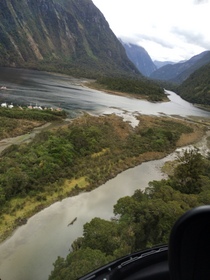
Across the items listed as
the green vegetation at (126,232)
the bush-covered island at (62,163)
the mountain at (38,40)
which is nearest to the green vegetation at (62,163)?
the bush-covered island at (62,163)

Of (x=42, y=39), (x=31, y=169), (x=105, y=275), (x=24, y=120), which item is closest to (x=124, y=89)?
(x=24, y=120)

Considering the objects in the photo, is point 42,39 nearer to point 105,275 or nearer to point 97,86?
point 97,86

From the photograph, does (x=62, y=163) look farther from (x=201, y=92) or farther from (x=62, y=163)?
(x=201, y=92)

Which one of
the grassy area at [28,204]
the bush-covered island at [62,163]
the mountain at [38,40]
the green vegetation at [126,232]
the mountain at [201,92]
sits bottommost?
the grassy area at [28,204]

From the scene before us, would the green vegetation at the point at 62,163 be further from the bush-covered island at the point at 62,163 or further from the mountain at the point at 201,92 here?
→ the mountain at the point at 201,92

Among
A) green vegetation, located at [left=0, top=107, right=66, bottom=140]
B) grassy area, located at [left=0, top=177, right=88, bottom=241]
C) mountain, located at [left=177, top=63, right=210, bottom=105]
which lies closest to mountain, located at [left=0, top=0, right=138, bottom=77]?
mountain, located at [left=177, top=63, right=210, bottom=105]

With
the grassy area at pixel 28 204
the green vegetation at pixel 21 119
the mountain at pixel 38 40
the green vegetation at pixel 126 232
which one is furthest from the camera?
the mountain at pixel 38 40

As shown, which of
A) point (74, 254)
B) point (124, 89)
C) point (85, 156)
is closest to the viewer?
point (74, 254)

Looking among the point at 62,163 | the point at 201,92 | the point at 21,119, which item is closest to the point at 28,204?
the point at 62,163
